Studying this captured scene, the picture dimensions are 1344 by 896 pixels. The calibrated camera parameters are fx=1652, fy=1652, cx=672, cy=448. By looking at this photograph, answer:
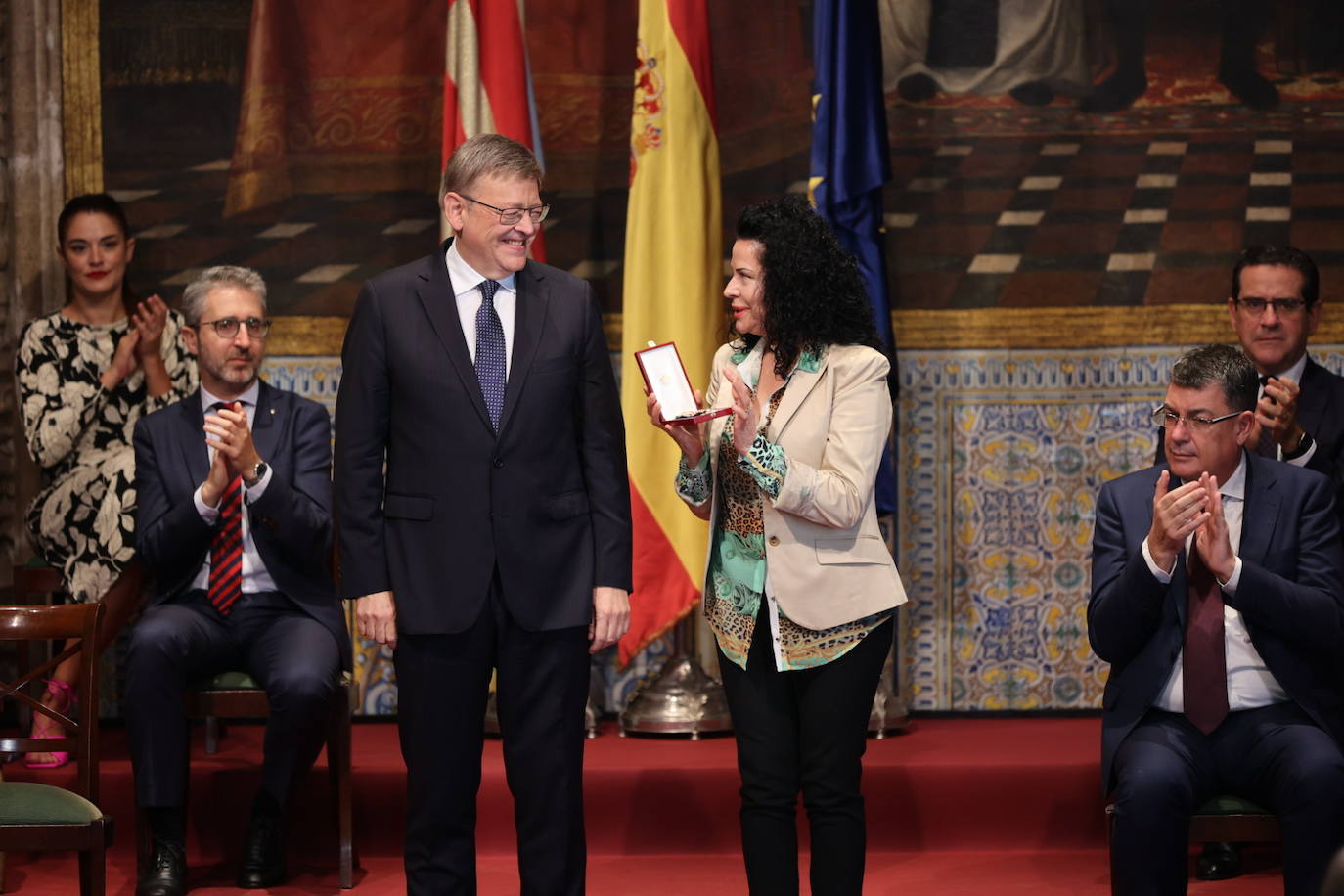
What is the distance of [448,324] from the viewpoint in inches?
123

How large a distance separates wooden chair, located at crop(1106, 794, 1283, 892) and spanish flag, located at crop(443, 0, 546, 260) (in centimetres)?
256

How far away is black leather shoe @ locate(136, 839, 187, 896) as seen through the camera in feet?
13.3

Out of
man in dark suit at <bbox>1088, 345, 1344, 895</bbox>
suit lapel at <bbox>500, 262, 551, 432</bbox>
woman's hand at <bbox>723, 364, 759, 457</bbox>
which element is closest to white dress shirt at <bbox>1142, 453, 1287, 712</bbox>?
man in dark suit at <bbox>1088, 345, 1344, 895</bbox>

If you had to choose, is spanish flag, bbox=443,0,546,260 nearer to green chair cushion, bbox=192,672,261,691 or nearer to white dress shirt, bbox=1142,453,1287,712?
green chair cushion, bbox=192,672,261,691

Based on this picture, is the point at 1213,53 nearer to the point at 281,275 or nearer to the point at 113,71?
the point at 281,275

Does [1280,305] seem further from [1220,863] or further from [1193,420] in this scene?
[1220,863]

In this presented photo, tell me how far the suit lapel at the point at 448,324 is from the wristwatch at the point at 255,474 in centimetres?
114

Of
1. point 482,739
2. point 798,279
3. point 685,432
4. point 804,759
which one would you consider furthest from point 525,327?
point 804,759

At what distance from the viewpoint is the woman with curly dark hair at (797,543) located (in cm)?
321

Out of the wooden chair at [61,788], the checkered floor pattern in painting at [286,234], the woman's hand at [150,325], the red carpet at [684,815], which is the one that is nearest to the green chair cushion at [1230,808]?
the red carpet at [684,815]

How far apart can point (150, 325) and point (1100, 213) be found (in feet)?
9.99

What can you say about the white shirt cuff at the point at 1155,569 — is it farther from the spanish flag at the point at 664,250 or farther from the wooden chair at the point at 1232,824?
the spanish flag at the point at 664,250

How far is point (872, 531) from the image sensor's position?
3.33m

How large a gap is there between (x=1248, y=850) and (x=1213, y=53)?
2.58m
